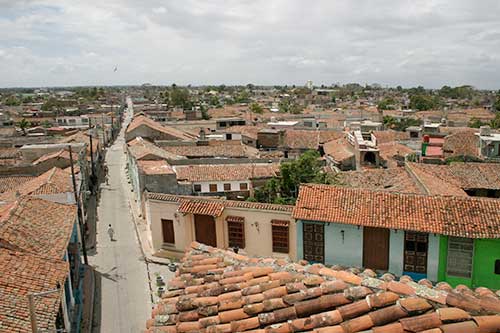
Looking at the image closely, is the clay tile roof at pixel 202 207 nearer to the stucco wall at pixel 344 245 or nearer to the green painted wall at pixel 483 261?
the stucco wall at pixel 344 245

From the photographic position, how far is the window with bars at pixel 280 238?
687 inches

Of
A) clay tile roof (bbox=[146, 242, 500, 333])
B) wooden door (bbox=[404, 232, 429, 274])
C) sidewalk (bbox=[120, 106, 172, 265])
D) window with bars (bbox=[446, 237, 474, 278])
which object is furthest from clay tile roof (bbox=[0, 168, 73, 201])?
window with bars (bbox=[446, 237, 474, 278])

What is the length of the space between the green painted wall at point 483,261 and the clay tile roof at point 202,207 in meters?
8.89

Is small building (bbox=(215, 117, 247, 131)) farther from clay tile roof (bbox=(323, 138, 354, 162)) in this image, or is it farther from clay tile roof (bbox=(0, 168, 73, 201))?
clay tile roof (bbox=(0, 168, 73, 201))

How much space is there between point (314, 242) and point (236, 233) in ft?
13.2

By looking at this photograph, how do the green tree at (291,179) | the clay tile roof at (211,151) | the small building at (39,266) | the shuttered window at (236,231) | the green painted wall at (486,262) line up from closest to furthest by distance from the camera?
the small building at (39,266) < the green painted wall at (486,262) < the shuttered window at (236,231) < the green tree at (291,179) < the clay tile roof at (211,151)

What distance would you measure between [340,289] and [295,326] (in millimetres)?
753

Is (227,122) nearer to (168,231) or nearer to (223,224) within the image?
(168,231)

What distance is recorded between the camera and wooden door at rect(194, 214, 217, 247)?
18.5 metres

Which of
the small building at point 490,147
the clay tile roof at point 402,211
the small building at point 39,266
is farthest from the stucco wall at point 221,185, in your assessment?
the small building at point 490,147

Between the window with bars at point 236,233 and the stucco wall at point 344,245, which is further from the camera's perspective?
the window with bars at point 236,233

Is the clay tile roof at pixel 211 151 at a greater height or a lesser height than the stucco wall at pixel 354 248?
greater

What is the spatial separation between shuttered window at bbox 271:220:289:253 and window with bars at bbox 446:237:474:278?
6.23 m

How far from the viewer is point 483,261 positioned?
13.7 meters
